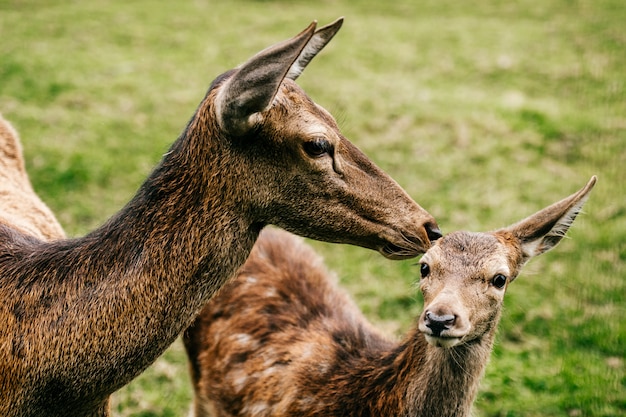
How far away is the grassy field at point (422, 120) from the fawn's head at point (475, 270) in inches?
17.5

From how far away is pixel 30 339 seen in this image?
3.15 m

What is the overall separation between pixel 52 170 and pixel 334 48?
23.1ft

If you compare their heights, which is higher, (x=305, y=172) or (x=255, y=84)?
(x=255, y=84)

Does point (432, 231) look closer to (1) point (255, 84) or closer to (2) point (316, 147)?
(2) point (316, 147)

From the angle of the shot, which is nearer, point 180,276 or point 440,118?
point 180,276

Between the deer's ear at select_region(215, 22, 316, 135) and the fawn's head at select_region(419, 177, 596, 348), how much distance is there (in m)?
1.19

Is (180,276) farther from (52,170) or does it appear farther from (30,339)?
(52,170)

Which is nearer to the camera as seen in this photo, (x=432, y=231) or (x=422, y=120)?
(x=432, y=231)

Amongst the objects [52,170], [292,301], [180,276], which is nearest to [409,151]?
[52,170]

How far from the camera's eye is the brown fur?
4.19m

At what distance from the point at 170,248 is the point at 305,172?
27.3 inches

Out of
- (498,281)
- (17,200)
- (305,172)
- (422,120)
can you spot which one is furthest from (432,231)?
(422,120)

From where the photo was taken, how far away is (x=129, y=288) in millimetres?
3131

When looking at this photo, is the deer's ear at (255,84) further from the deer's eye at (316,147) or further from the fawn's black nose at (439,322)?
the fawn's black nose at (439,322)
